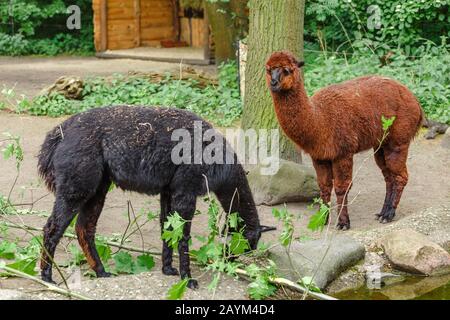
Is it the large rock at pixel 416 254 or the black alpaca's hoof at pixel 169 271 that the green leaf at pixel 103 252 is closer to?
the black alpaca's hoof at pixel 169 271

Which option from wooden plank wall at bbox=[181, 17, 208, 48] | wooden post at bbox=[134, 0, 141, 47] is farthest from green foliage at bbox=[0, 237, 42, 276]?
wooden plank wall at bbox=[181, 17, 208, 48]

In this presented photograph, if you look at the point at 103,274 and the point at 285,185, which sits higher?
the point at 285,185

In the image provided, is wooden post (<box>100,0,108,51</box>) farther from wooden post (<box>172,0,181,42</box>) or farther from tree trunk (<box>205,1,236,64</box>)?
tree trunk (<box>205,1,236,64</box>)

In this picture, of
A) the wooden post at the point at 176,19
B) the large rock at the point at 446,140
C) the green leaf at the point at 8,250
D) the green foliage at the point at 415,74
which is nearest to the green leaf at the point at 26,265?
the green leaf at the point at 8,250

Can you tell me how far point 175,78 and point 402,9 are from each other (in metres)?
4.50

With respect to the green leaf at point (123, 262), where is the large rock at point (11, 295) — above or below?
above

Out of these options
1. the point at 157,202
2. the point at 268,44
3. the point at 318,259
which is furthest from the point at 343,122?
the point at 157,202

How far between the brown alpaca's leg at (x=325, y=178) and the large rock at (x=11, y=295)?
3539 millimetres

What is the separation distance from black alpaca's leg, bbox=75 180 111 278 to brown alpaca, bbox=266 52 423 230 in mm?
1944

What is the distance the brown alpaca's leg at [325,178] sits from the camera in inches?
330

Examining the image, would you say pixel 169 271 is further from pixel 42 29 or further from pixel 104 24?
pixel 42 29

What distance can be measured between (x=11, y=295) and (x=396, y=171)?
453cm

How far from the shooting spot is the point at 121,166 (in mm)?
6520

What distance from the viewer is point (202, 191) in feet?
21.6
